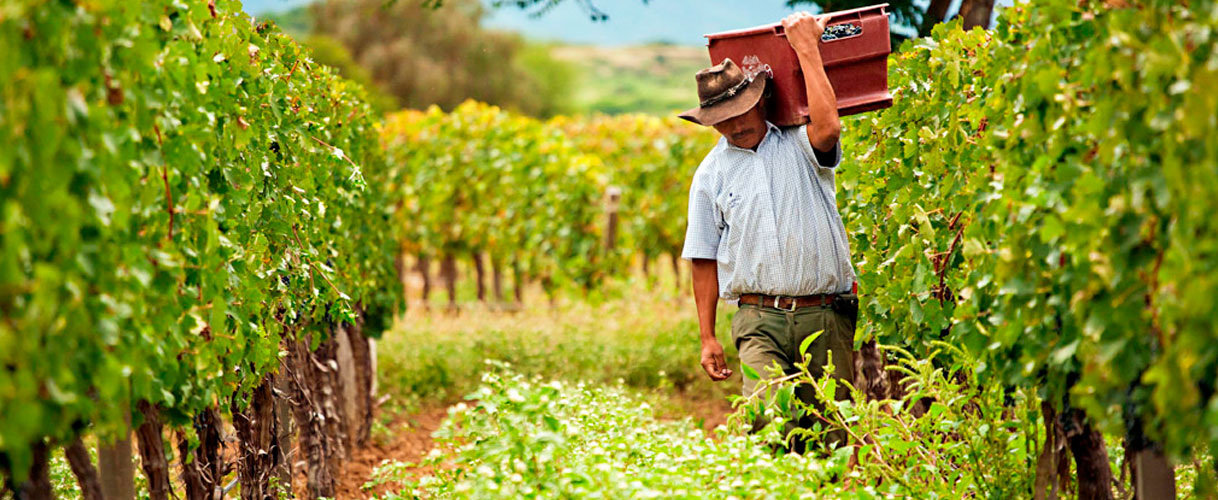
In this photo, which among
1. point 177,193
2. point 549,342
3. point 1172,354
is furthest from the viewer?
point 549,342

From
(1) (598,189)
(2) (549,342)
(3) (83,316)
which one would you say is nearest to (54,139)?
(3) (83,316)

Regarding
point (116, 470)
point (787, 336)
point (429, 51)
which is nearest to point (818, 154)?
point (787, 336)

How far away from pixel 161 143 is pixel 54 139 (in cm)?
65

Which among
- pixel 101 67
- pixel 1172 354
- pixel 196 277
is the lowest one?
pixel 1172 354

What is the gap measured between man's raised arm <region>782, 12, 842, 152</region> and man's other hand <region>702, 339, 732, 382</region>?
918mm

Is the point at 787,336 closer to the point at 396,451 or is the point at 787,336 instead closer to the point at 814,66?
the point at 814,66

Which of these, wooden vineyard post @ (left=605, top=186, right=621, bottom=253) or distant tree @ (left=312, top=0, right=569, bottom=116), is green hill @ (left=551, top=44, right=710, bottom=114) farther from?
wooden vineyard post @ (left=605, top=186, right=621, bottom=253)

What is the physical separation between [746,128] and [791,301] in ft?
2.11

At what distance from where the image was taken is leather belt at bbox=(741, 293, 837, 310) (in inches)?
166

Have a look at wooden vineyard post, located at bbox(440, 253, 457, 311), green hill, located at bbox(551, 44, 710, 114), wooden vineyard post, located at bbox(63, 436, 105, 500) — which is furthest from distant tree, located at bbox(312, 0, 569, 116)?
wooden vineyard post, located at bbox(63, 436, 105, 500)

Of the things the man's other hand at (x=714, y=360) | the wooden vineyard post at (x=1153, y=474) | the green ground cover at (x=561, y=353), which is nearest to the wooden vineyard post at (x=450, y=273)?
the green ground cover at (x=561, y=353)

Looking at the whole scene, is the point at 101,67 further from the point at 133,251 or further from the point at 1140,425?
the point at 1140,425

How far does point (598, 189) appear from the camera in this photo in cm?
1149

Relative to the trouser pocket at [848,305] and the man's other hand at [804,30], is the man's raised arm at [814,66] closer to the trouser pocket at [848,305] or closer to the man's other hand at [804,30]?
the man's other hand at [804,30]
